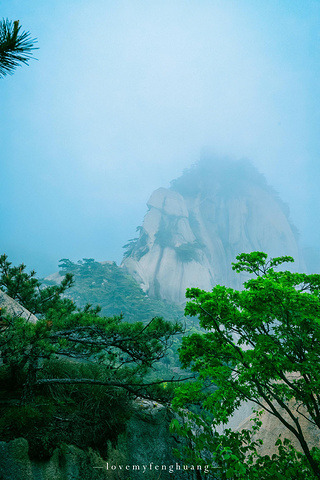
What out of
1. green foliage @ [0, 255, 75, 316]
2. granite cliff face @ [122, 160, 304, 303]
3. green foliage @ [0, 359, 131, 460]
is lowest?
green foliage @ [0, 359, 131, 460]

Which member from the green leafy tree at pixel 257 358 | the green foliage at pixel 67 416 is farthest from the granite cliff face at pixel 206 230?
the green leafy tree at pixel 257 358

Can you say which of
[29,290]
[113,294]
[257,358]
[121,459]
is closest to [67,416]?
[121,459]

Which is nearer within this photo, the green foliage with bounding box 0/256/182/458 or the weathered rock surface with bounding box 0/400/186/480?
the weathered rock surface with bounding box 0/400/186/480

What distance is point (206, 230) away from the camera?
67938 millimetres

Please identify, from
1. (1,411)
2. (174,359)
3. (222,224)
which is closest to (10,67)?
(1,411)

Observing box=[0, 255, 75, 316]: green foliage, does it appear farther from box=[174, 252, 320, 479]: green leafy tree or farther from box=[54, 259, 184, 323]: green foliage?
box=[54, 259, 184, 323]: green foliage

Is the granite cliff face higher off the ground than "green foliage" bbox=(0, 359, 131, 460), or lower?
higher

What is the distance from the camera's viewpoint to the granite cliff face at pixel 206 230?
51031 mm

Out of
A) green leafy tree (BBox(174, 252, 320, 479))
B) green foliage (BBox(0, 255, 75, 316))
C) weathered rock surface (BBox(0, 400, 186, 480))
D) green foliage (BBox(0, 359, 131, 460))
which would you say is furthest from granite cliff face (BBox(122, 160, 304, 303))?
green leafy tree (BBox(174, 252, 320, 479))

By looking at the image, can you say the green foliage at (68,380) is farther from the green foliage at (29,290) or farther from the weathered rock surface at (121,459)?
the green foliage at (29,290)

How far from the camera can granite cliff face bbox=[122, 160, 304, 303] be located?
51031 mm

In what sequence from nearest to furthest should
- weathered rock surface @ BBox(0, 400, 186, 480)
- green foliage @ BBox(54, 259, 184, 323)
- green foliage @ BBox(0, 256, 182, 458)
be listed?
weathered rock surface @ BBox(0, 400, 186, 480) < green foliage @ BBox(0, 256, 182, 458) < green foliage @ BBox(54, 259, 184, 323)

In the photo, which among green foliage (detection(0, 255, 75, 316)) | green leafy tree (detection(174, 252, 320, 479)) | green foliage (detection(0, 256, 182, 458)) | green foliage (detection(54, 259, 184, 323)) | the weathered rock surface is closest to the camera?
the weathered rock surface

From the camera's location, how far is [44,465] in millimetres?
3117
